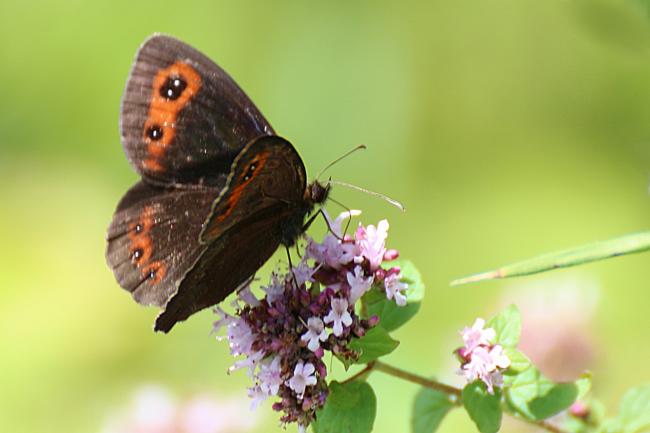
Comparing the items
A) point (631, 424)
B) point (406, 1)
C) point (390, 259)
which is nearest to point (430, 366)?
point (631, 424)

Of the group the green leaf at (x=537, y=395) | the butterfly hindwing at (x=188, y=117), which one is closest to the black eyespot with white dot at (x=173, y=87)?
the butterfly hindwing at (x=188, y=117)

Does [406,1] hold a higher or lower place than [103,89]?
higher

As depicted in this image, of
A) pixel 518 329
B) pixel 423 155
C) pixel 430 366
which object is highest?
pixel 518 329

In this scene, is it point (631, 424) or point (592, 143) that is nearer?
point (631, 424)

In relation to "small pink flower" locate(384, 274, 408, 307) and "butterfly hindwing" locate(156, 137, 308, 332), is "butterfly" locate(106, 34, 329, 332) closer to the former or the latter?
"butterfly hindwing" locate(156, 137, 308, 332)

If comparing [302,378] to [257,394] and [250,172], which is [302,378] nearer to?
[257,394]

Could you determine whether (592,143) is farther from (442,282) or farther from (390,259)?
(390,259)

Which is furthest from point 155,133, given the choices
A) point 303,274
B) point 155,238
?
point 303,274
